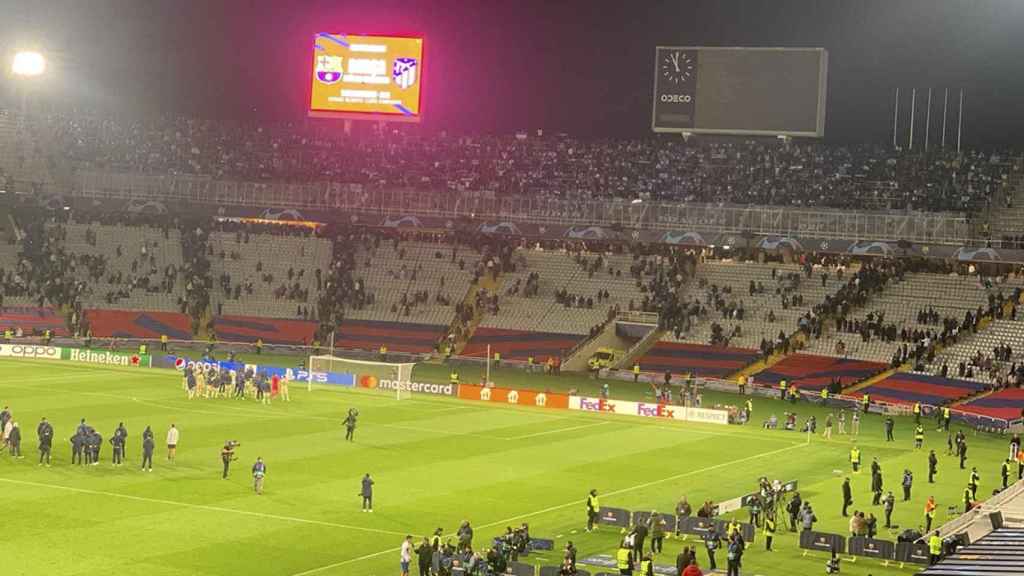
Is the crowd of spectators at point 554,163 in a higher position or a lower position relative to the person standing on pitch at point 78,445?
higher

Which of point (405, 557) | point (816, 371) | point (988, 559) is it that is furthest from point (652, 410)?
point (988, 559)

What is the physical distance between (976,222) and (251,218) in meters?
51.5

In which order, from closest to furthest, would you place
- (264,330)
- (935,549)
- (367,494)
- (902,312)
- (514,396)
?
(935,549)
(367,494)
(514,396)
(902,312)
(264,330)

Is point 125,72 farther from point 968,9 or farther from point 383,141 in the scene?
point 968,9

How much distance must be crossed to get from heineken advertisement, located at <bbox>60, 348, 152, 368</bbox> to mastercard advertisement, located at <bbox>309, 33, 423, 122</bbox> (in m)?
23.3

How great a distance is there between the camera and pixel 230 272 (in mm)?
103938

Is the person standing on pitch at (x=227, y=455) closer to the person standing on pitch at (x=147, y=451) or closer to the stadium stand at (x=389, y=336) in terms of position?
the person standing on pitch at (x=147, y=451)

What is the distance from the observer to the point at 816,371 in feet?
278

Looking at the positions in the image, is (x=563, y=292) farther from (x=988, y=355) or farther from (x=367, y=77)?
(x=988, y=355)

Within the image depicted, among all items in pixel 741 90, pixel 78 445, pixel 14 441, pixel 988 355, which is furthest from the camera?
pixel 741 90

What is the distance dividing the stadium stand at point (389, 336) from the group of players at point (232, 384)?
73.9ft

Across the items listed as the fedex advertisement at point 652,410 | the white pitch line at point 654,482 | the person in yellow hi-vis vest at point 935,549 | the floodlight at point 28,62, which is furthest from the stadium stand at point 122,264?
the person in yellow hi-vis vest at point 935,549

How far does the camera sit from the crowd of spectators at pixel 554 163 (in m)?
96.2

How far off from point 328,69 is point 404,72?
572cm
